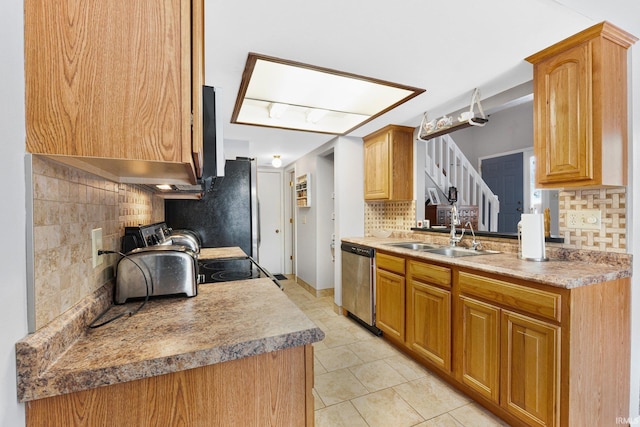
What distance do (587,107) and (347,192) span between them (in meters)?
2.36

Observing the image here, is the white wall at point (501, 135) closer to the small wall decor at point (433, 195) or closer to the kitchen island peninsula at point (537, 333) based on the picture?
the small wall decor at point (433, 195)

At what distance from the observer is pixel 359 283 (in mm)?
3076

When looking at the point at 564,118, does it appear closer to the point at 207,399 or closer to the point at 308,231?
the point at 207,399

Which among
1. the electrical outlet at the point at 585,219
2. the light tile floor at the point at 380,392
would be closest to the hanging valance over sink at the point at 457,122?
the electrical outlet at the point at 585,219

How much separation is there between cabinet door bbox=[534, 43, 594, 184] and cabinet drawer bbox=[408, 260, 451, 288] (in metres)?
0.82

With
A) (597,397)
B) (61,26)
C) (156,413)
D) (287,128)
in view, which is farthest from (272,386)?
(287,128)

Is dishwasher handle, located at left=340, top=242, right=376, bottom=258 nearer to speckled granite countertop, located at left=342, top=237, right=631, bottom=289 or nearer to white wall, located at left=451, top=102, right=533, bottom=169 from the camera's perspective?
speckled granite countertop, located at left=342, top=237, right=631, bottom=289

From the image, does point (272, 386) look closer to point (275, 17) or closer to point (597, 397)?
point (275, 17)

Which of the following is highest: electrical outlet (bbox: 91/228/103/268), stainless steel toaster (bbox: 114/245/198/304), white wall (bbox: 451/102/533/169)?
white wall (bbox: 451/102/533/169)

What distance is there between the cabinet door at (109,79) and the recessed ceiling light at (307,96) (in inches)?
41.5

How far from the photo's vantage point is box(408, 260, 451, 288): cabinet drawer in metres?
1.99

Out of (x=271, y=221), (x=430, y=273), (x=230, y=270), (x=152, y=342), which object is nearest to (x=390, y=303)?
(x=430, y=273)

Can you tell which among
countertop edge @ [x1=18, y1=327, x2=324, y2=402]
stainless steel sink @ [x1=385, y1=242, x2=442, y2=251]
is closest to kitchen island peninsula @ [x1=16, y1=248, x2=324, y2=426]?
countertop edge @ [x1=18, y1=327, x2=324, y2=402]

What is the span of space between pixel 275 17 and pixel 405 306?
223 centimetres
